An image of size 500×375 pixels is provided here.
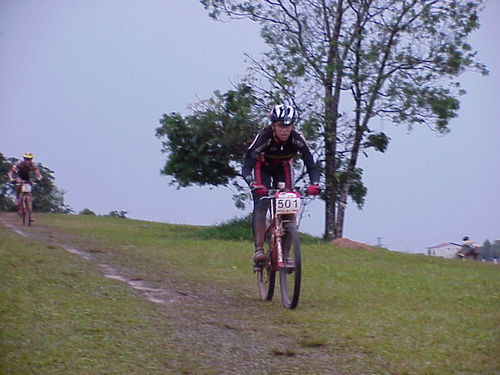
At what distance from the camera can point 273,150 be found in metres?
8.48

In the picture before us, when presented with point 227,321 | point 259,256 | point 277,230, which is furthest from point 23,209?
point 227,321

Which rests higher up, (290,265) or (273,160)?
(273,160)

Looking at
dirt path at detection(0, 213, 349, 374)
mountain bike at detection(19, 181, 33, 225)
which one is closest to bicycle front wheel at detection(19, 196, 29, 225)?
mountain bike at detection(19, 181, 33, 225)

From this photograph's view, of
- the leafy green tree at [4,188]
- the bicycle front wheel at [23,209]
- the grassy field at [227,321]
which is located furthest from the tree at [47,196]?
the grassy field at [227,321]

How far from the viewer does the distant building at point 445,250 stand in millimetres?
22380

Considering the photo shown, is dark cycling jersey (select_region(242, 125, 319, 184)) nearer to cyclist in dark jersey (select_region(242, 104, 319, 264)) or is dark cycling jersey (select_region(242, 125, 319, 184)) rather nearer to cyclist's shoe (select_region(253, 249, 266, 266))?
cyclist in dark jersey (select_region(242, 104, 319, 264))

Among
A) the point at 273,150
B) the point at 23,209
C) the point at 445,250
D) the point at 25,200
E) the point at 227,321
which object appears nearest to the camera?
the point at 227,321

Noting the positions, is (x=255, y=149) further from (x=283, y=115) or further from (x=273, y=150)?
(x=283, y=115)

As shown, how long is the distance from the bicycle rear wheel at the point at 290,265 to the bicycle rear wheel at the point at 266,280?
325mm

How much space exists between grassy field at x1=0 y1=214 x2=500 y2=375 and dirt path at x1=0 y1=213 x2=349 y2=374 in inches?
0.5

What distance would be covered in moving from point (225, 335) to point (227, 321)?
62 centimetres

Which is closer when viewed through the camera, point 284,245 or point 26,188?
point 284,245

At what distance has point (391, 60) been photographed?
21.6 m

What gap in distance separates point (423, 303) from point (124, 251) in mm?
6321
